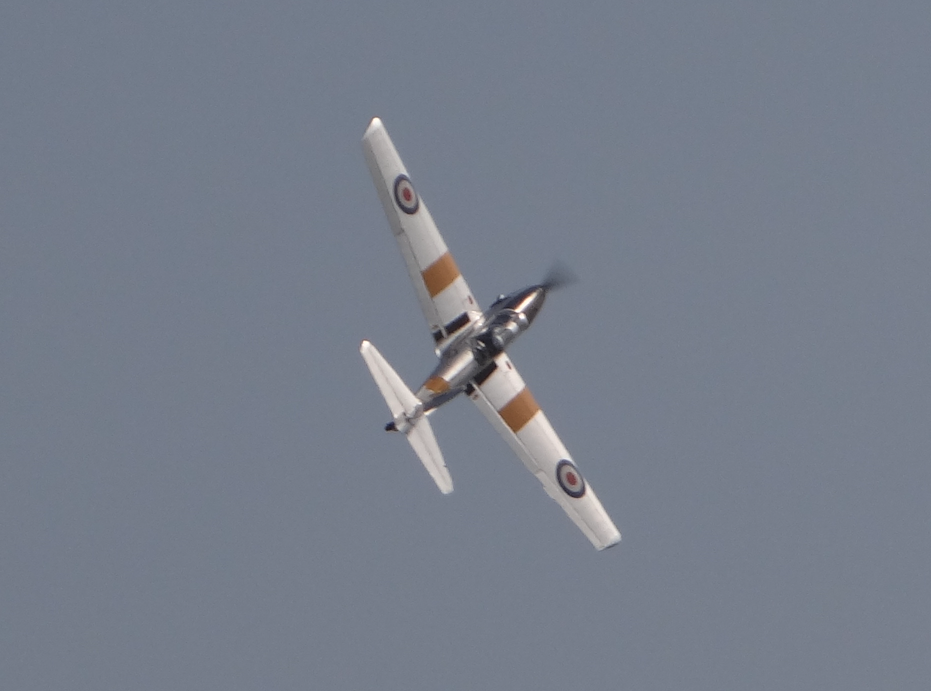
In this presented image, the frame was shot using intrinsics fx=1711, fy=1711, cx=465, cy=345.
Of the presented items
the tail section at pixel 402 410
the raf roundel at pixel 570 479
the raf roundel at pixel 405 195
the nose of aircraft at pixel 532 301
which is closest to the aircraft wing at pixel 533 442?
the raf roundel at pixel 570 479

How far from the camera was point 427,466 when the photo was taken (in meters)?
41.1

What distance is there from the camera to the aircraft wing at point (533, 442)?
4519cm

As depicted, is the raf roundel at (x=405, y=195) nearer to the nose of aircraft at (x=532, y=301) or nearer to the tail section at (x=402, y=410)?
the nose of aircraft at (x=532, y=301)

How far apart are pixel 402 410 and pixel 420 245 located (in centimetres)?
510

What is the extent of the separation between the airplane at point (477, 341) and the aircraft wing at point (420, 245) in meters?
0.03

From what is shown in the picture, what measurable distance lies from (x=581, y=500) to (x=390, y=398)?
668 centimetres

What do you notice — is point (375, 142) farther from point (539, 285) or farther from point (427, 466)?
point (427, 466)

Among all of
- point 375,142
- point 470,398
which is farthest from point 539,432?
point 375,142

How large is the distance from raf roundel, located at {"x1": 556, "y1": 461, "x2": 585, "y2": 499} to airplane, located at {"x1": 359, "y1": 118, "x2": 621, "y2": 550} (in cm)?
3

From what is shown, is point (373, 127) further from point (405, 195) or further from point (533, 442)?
point (533, 442)

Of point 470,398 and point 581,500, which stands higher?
point 470,398

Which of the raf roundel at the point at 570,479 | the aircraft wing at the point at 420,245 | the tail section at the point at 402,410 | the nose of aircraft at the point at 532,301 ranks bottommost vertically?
the raf roundel at the point at 570,479

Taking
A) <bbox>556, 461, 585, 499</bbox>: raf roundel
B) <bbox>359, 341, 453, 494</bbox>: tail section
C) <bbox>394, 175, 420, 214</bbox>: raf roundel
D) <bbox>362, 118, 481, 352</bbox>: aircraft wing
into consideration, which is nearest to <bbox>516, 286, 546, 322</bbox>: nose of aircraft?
<bbox>362, 118, 481, 352</bbox>: aircraft wing

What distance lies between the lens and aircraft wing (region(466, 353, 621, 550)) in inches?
1779
